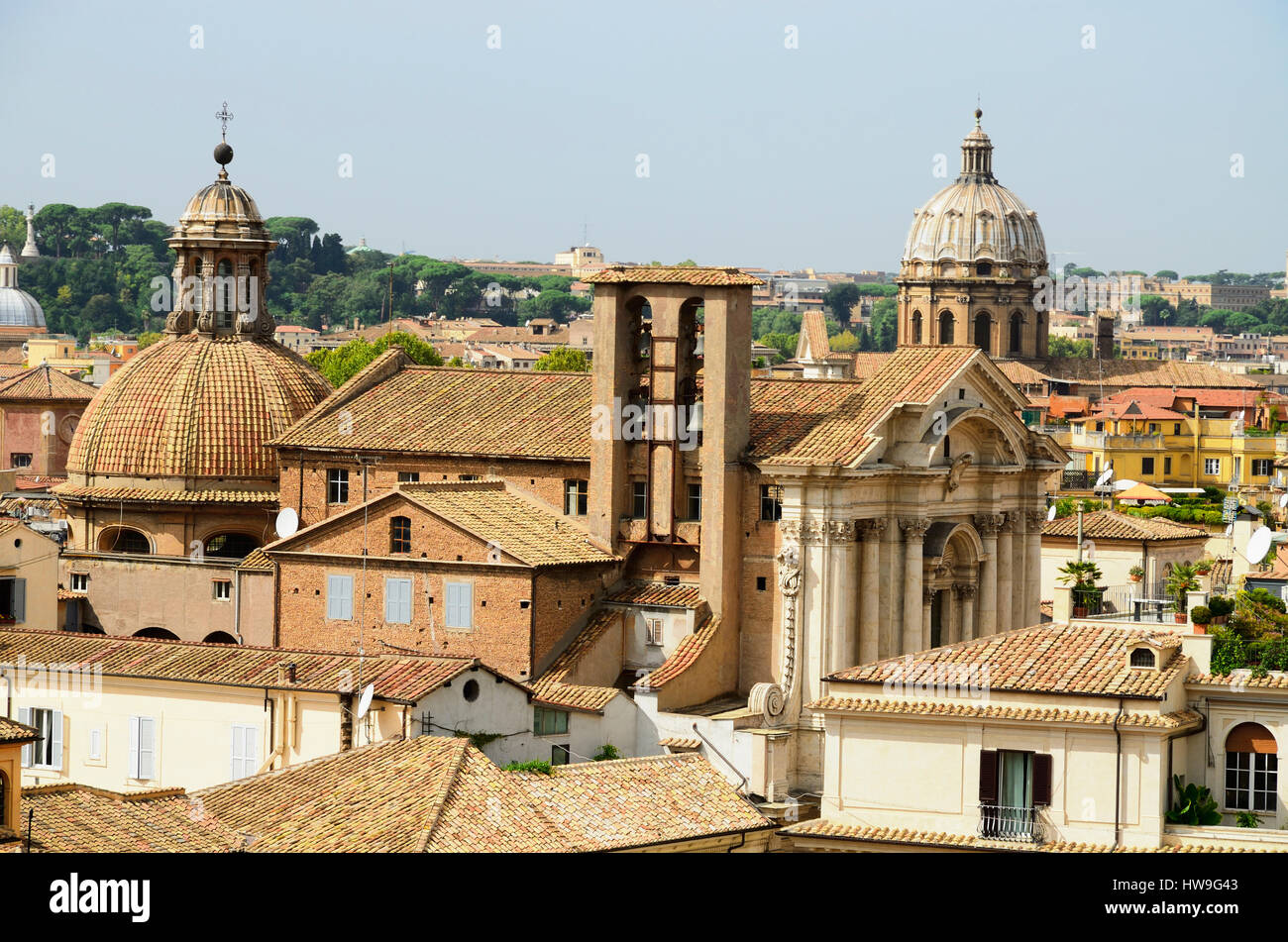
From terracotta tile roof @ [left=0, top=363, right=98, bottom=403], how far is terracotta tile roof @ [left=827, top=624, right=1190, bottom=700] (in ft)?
185

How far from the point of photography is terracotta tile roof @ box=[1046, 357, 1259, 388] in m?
130

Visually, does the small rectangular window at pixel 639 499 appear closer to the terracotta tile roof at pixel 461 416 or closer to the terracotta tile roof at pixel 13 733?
the terracotta tile roof at pixel 461 416

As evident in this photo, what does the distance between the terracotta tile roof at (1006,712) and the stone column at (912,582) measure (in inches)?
495

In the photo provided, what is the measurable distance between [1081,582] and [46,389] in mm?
48833

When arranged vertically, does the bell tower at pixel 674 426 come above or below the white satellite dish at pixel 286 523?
above

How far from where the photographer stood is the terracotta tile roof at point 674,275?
152ft

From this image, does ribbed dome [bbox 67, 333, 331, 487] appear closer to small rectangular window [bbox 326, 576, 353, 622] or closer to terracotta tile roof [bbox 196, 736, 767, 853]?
small rectangular window [bbox 326, 576, 353, 622]

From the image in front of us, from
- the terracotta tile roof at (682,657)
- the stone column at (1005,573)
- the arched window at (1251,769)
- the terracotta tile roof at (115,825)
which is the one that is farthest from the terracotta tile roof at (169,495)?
the arched window at (1251,769)

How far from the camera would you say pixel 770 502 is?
46375 millimetres

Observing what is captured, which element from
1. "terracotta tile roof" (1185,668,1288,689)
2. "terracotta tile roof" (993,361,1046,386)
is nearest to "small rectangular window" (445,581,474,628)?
"terracotta tile roof" (1185,668,1288,689)
